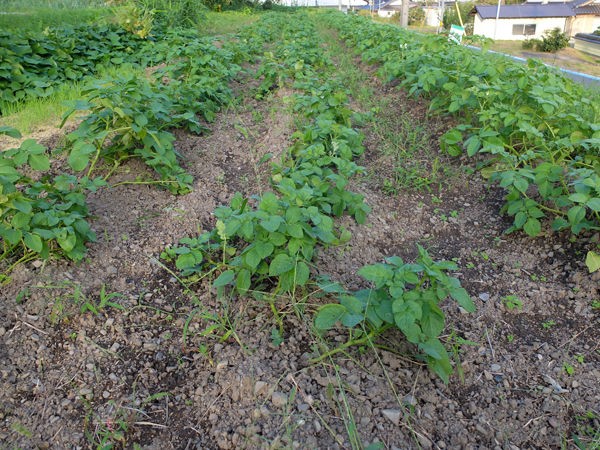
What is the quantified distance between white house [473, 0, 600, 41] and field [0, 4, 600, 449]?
38.2m

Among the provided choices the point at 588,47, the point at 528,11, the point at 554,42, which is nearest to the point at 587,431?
the point at 588,47

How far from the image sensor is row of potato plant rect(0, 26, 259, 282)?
1.97m

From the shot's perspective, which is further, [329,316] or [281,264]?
[281,264]

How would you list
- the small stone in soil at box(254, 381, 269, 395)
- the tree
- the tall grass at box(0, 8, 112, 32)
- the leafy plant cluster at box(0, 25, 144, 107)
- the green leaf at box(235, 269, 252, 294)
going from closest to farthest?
the small stone in soil at box(254, 381, 269, 395) < the green leaf at box(235, 269, 252, 294) < the leafy plant cluster at box(0, 25, 144, 107) < the tall grass at box(0, 8, 112, 32) < the tree

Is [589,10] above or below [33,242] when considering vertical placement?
above

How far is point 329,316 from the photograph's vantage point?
1.64 m

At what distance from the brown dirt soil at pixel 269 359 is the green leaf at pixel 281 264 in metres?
0.18

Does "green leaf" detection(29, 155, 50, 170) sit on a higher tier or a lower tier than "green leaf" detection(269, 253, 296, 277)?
higher

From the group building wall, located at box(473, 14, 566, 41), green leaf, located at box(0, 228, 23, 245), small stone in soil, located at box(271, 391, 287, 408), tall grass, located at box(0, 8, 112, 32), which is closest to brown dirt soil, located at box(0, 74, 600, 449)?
small stone in soil, located at box(271, 391, 287, 408)

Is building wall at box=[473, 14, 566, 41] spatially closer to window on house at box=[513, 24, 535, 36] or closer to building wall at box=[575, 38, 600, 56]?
window on house at box=[513, 24, 535, 36]

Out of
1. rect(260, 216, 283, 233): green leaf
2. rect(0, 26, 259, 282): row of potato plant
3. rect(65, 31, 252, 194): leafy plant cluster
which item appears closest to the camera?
rect(260, 216, 283, 233): green leaf

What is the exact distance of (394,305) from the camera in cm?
156

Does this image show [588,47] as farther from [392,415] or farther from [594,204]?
[392,415]

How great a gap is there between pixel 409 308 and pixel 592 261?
1.16 meters
